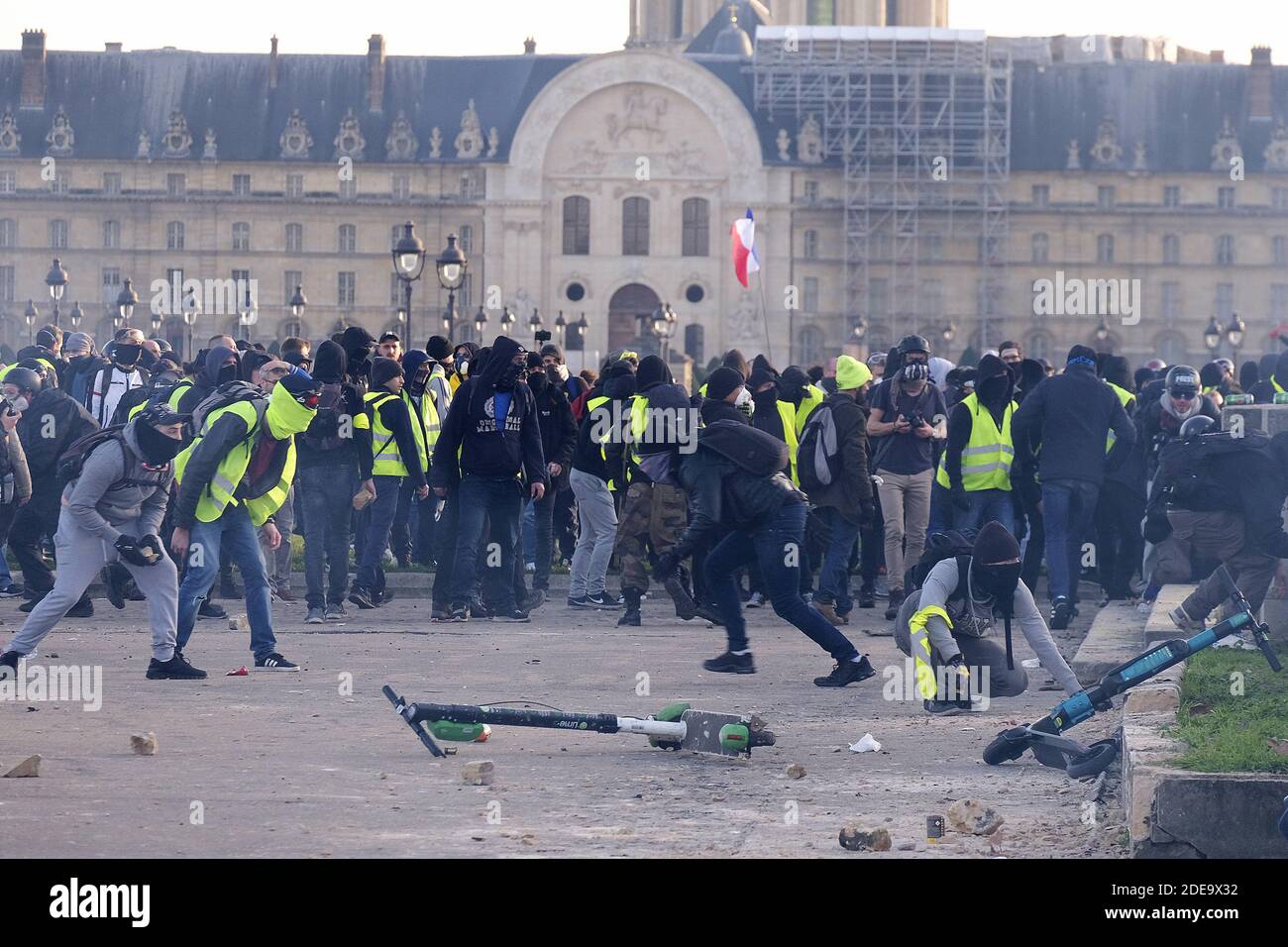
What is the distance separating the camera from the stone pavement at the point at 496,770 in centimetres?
708

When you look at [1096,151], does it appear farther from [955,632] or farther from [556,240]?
[955,632]

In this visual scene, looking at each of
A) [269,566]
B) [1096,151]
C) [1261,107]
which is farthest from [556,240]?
[269,566]

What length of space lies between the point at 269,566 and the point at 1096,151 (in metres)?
62.6

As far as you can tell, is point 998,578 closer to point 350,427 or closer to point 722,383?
point 722,383

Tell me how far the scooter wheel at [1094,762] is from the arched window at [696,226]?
6425cm

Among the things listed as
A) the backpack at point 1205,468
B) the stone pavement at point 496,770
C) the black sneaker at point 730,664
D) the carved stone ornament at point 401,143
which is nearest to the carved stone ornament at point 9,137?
the carved stone ornament at point 401,143

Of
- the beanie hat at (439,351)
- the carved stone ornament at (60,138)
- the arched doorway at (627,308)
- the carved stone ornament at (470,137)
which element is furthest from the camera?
the carved stone ornament at (60,138)

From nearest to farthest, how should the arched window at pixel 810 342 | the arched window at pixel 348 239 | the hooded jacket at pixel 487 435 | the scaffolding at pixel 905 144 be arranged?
1. the hooded jacket at pixel 487 435
2. the scaffolding at pixel 905 144
3. the arched window at pixel 810 342
4. the arched window at pixel 348 239

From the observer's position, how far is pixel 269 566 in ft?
50.3

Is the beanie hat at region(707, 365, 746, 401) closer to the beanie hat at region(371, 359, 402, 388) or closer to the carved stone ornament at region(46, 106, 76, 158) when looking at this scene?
the beanie hat at region(371, 359, 402, 388)

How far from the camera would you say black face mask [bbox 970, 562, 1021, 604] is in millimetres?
9469

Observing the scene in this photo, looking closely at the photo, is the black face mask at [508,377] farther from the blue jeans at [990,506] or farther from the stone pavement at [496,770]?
the blue jeans at [990,506]

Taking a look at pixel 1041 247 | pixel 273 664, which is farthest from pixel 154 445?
pixel 1041 247
